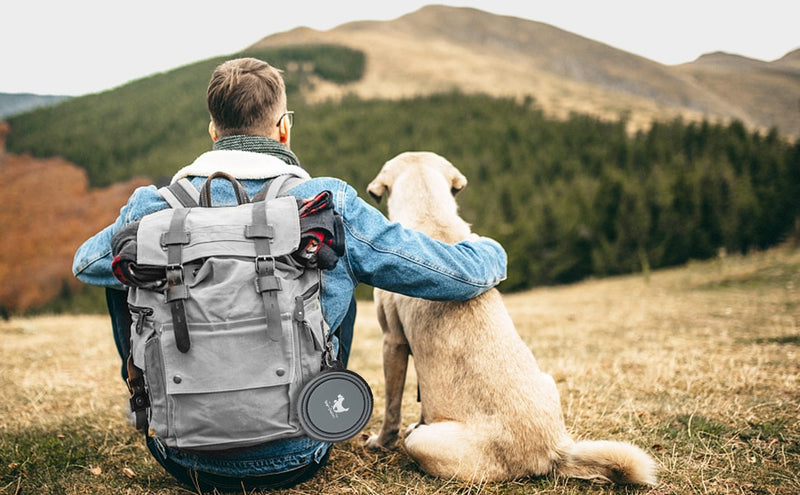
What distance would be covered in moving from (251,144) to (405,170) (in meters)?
1.41

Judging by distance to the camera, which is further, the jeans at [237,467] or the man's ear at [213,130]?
the man's ear at [213,130]

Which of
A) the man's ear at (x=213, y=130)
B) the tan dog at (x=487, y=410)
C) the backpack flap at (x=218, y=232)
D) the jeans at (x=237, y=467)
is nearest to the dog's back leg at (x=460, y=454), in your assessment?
the tan dog at (x=487, y=410)

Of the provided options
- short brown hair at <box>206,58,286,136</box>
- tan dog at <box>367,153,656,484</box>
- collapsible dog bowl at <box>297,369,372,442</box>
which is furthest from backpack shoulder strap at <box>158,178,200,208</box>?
tan dog at <box>367,153,656,484</box>

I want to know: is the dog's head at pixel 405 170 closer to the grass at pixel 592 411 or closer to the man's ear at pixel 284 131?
the man's ear at pixel 284 131

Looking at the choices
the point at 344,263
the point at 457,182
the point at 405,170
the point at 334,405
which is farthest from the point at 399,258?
the point at 457,182

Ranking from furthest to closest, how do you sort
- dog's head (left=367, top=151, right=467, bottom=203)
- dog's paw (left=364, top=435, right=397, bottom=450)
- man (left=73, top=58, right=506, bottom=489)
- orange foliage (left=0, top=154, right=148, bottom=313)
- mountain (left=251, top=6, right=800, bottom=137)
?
mountain (left=251, top=6, right=800, bottom=137)
orange foliage (left=0, top=154, right=148, bottom=313)
dog's head (left=367, top=151, right=467, bottom=203)
dog's paw (left=364, top=435, right=397, bottom=450)
man (left=73, top=58, right=506, bottom=489)

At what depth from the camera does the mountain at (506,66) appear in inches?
3275

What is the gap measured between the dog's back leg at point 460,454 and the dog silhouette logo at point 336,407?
2.46 ft

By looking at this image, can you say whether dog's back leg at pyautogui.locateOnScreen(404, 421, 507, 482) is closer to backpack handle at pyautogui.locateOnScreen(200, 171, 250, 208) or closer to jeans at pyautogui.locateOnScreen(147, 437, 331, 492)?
jeans at pyautogui.locateOnScreen(147, 437, 331, 492)

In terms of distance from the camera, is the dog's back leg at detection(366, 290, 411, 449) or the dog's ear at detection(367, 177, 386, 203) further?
the dog's ear at detection(367, 177, 386, 203)

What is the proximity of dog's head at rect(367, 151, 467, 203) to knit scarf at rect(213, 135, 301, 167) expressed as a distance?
1220mm

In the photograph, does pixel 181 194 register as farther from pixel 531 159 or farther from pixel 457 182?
pixel 531 159

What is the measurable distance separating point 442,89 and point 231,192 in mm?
98070

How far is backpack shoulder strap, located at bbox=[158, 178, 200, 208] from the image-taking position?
2428 mm
